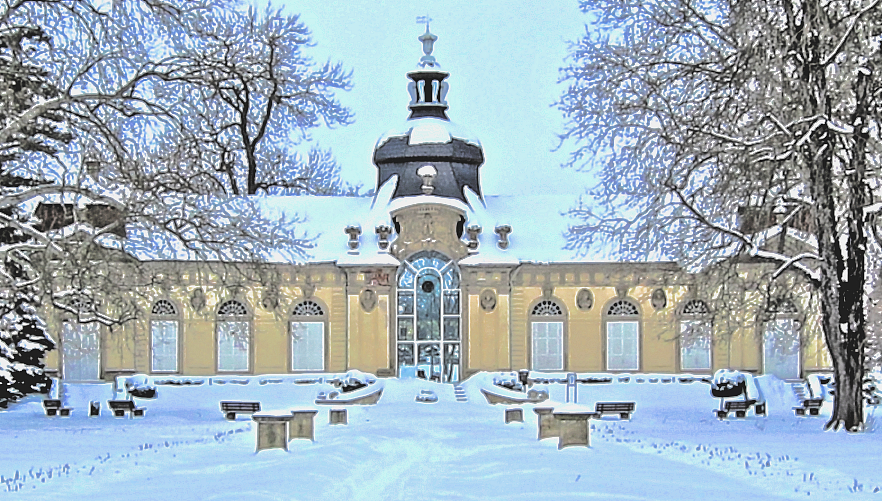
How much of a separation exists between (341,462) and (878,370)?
25.6 metres

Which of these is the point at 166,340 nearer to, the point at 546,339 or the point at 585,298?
the point at 546,339

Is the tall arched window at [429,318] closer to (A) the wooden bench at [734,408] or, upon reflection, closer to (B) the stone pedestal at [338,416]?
(A) the wooden bench at [734,408]

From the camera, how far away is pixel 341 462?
1594cm

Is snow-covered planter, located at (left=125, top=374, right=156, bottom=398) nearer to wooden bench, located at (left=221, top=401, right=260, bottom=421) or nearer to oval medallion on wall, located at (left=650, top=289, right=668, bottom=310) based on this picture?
wooden bench, located at (left=221, top=401, right=260, bottom=421)

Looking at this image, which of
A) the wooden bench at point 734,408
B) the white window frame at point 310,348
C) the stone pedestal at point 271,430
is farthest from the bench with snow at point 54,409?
the wooden bench at point 734,408

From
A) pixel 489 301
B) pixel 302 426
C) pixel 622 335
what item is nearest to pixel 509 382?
pixel 489 301

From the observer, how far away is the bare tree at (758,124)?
19.9 m

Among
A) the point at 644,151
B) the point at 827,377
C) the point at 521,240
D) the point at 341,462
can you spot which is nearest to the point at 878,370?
the point at 827,377

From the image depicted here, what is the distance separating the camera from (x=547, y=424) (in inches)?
765

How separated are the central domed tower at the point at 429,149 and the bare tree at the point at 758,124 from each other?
566 inches

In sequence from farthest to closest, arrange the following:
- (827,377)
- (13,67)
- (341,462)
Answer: (827,377) → (13,67) → (341,462)

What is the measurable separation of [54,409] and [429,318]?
1178cm

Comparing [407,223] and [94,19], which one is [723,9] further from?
[407,223]

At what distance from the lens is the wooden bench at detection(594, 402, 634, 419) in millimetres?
27812
